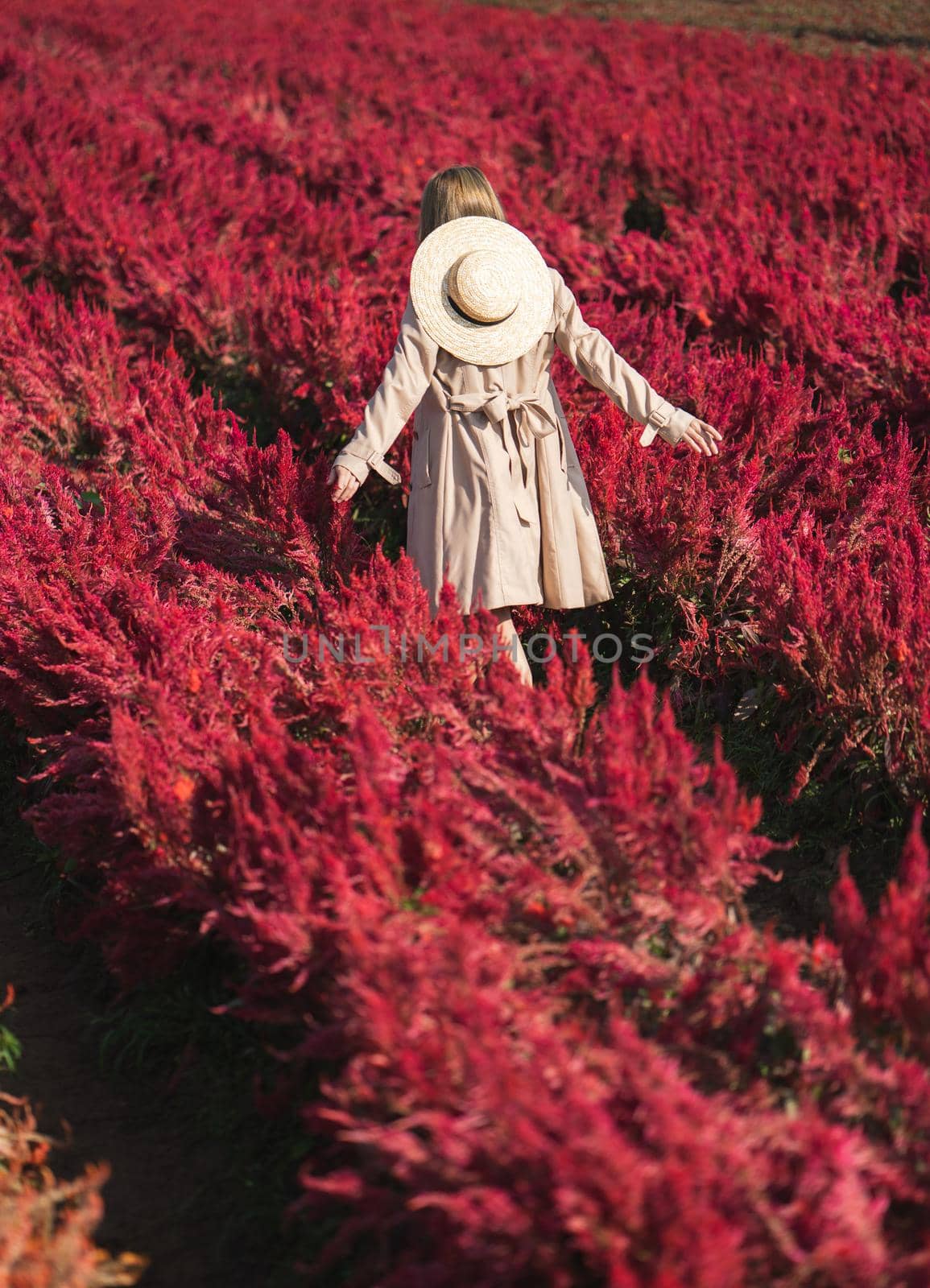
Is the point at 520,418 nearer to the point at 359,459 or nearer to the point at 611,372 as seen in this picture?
the point at 611,372

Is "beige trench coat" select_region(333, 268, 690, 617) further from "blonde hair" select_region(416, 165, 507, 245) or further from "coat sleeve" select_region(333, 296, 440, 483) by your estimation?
"blonde hair" select_region(416, 165, 507, 245)

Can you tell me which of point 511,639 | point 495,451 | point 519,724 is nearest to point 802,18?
point 495,451

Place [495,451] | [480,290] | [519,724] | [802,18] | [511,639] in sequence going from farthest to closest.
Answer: [802,18]
[511,639]
[495,451]
[480,290]
[519,724]

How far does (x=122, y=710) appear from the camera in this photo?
2.94 meters

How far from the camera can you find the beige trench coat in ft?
11.1

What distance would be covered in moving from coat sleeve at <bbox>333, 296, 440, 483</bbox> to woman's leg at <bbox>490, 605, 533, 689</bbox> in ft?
1.76

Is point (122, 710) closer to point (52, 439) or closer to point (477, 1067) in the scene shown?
point (477, 1067)

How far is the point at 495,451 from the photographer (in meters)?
3.43

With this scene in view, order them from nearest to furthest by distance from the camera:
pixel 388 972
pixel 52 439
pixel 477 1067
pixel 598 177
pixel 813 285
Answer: pixel 477 1067 < pixel 388 972 < pixel 52 439 < pixel 813 285 < pixel 598 177

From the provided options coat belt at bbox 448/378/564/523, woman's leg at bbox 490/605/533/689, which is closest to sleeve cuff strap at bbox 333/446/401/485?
coat belt at bbox 448/378/564/523

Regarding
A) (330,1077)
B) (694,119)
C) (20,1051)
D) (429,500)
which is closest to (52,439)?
(429,500)

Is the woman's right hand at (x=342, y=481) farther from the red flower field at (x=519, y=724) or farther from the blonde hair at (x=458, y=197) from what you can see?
the blonde hair at (x=458, y=197)

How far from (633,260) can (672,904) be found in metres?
4.72

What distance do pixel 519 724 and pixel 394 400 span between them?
1130 mm
